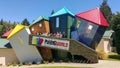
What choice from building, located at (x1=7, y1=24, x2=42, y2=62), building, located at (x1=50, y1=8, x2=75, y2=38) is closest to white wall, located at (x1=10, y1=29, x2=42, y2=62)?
building, located at (x1=7, y1=24, x2=42, y2=62)

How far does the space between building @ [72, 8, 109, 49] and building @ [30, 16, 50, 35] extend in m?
5.46

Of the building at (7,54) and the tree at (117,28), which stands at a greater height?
the tree at (117,28)

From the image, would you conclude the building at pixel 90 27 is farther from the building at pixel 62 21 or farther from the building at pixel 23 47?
the building at pixel 23 47

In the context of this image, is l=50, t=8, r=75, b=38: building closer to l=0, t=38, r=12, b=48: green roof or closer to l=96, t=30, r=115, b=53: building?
l=0, t=38, r=12, b=48: green roof

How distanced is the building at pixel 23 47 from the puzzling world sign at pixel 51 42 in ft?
4.21

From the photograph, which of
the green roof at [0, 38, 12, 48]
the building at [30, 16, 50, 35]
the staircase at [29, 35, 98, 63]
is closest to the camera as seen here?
the staircase at [29, 35, 98, 63]

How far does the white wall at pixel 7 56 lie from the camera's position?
3622 cm

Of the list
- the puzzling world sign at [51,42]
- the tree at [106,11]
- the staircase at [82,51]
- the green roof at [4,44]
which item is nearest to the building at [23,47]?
the puzzling world sign at [51,42]

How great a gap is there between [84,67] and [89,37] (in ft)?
21.0

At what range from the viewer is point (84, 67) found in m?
26.5

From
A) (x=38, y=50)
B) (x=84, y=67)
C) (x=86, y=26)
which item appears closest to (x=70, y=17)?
(x=86, y=26)

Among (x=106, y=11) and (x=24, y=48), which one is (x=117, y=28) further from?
(x=106, y=11)

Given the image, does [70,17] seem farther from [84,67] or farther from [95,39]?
[84,67]

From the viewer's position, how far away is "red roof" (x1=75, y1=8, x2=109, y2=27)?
3150 centimetres
